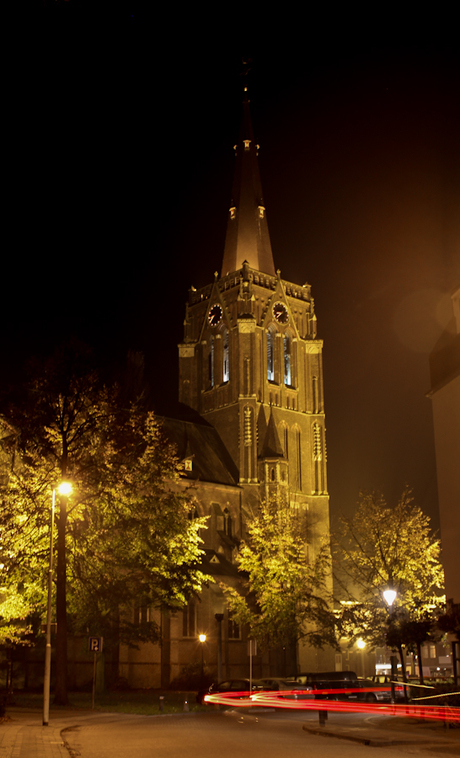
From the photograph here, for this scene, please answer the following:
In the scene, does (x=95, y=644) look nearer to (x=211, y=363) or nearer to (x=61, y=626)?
(x=61, y=626)

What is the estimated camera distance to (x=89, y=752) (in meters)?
15.7

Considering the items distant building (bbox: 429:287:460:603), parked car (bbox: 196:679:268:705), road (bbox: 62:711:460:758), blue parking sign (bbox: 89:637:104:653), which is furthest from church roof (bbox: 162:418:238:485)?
road (bbox: 62:711:460:758)

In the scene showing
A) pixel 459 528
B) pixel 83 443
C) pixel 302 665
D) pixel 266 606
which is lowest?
pixel 302 665

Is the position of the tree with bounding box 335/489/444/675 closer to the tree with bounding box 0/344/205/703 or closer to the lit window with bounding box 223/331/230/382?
the tree with bounding box 0/344/205/703

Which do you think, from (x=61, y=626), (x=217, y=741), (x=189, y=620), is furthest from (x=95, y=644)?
(x=189, y=620)

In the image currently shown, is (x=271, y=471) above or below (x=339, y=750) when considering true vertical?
above

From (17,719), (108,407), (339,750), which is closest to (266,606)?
(108,407)

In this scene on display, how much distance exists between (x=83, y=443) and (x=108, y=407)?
1.92 meters

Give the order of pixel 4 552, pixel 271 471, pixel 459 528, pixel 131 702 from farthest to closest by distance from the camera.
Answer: pixel 271 471
pixel 131 702
pixel 459 528
pixel 4 552

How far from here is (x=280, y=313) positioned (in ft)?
245

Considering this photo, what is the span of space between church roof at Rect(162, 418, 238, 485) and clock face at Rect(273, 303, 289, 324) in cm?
1257

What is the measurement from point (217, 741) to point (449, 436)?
19.1 metres

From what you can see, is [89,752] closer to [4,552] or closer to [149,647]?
[4,552]

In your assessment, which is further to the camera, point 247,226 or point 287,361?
point 247,226
